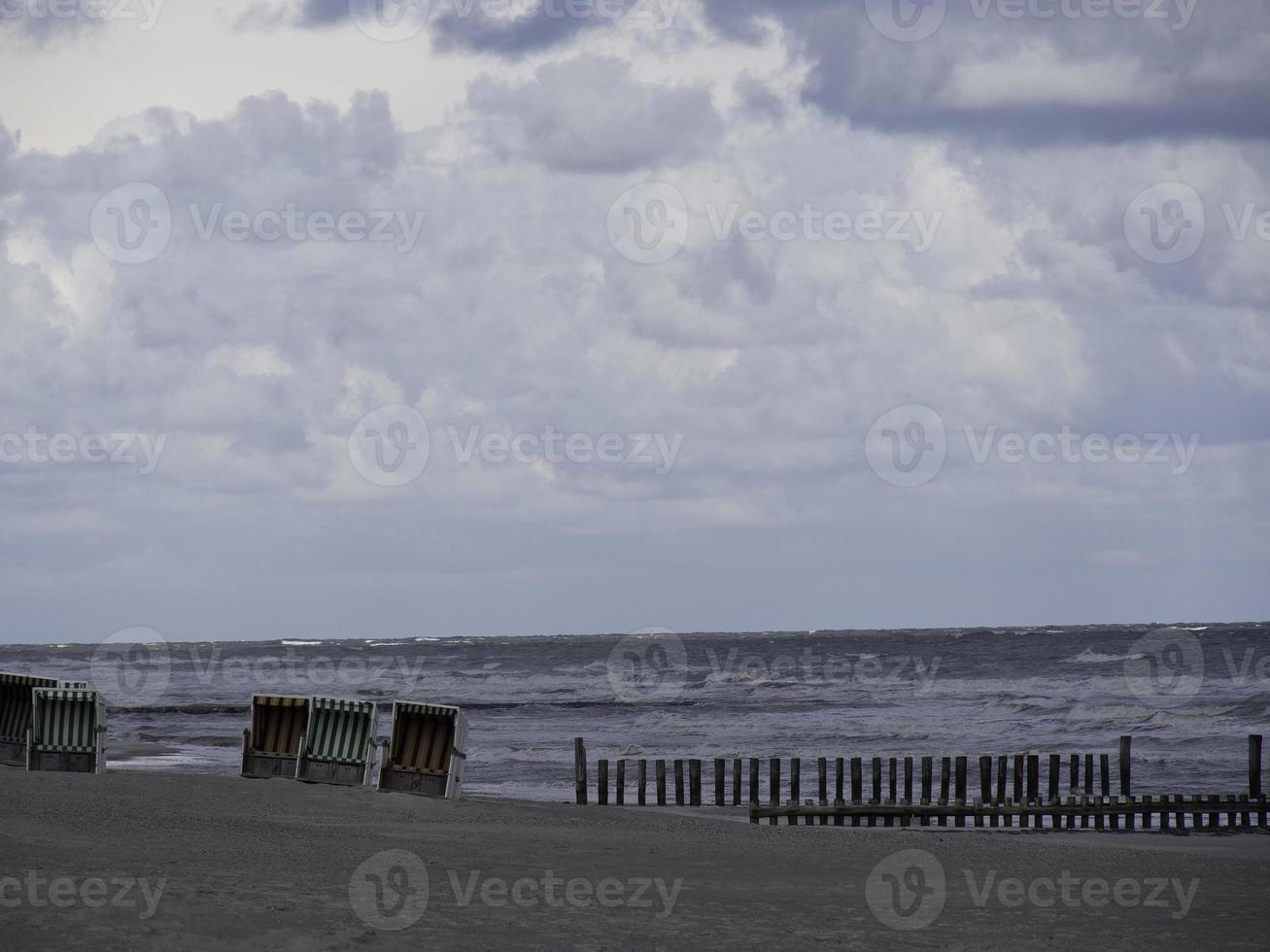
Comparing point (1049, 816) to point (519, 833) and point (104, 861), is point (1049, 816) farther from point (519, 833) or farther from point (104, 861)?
point (104, 861)

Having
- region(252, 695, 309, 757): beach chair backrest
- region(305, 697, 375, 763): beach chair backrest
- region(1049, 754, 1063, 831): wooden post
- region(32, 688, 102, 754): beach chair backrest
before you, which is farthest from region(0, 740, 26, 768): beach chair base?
region(1049, 754, 1063, 831): wooden post

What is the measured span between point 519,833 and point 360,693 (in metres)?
65.1

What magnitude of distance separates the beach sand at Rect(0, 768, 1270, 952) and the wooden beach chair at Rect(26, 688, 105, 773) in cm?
162

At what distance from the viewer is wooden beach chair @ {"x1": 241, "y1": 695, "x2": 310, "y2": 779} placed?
23.8m

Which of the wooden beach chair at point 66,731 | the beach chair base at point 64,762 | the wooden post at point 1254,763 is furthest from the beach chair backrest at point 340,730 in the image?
the wooden post at point 1254,763

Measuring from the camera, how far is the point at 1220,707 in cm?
5684

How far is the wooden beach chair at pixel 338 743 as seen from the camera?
23016mm

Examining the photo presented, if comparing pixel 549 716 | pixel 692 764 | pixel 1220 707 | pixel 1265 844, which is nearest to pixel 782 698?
pixel 549 716

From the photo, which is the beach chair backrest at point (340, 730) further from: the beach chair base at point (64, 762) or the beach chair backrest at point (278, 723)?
the beach chair base at point (64, 762)

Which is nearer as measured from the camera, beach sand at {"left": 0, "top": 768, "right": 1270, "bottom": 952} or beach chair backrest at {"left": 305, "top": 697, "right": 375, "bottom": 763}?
beach sand at {"left": 0, "top": 768, "right": 1270, "bottom": 952}

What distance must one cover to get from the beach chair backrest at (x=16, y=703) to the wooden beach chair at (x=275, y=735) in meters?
3.72

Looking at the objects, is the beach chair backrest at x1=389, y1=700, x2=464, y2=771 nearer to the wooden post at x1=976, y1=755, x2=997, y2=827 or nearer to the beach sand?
the beach sand

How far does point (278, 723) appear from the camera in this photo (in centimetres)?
2414

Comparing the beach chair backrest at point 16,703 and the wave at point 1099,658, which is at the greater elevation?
the wave at point 1099,658
